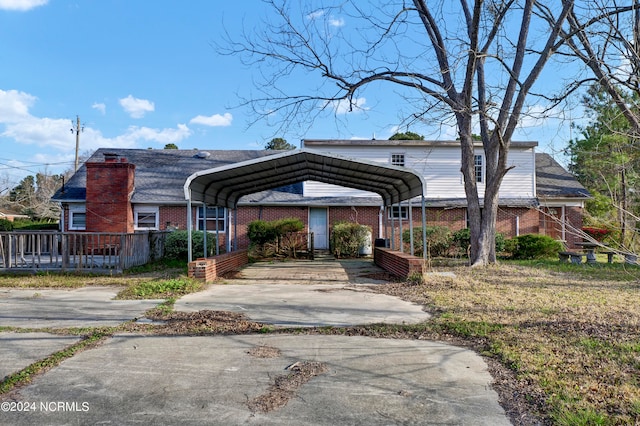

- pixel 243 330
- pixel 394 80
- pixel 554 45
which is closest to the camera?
pixel 243 330

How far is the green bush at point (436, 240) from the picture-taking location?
18.8m

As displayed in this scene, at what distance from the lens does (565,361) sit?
4750 millimetres

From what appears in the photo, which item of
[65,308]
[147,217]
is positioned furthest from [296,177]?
[65,308]

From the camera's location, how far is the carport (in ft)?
37.7

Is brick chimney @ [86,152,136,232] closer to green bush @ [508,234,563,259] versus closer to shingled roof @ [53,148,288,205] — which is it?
shingled roof @ [53,148,288,205]

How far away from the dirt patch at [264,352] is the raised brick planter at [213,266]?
5.73 metres

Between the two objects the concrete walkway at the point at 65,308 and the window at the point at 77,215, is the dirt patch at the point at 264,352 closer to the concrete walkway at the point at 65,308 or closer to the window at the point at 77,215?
the concrete walkway at the point at 65,308

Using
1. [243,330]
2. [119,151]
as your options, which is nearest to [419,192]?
[243,330]

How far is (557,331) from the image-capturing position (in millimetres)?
5961

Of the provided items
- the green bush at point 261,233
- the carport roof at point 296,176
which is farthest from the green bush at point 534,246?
the green bush at point 261,233

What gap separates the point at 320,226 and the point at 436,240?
5514 millimetres

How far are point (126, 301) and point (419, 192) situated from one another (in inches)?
292

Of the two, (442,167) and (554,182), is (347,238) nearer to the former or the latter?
(442,167)

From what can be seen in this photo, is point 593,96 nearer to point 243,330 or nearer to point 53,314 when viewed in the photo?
point 243,330
